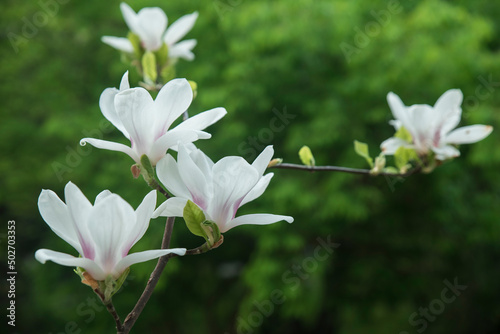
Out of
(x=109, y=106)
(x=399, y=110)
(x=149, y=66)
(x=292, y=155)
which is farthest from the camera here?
(x=292, y=155)

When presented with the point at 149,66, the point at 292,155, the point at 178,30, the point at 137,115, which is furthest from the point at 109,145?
the point at 292,155

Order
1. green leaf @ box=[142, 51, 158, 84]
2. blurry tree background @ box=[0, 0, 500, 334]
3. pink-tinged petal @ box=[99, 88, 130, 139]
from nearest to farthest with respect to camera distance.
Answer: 1. pink-tinged petal @ box=[99, 88, 130, 139]
2. green leaf @ box=[142, 51, 158, 84]
3. blurry tree background @ box=[0, 0, 500, 334]

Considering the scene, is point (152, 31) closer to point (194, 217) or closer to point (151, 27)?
point (151, 27)

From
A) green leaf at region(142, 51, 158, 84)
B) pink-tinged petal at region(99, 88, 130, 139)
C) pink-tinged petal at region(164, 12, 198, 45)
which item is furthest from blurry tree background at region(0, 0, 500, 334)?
pink-tinged petal at region(99, 88, 130, 139)

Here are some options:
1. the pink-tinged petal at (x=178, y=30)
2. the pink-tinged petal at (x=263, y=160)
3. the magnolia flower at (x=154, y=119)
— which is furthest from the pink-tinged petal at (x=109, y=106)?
the pink-tinged petal at (x=178, y=30)

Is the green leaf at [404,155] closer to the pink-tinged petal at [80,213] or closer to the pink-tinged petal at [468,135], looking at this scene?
the pink-tinged petal at [468,135]

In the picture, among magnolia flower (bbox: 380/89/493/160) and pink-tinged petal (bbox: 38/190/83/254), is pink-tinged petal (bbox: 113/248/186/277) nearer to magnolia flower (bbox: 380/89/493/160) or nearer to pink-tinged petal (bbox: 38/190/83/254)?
pink-tinged petal (bbox: 38/190/83/254)

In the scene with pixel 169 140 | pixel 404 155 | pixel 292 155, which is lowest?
pixel 292 155

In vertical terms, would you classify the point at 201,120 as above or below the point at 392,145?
above

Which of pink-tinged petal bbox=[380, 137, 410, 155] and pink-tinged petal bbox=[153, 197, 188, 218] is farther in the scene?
pink-tinged petal bbox=[380, 137, 410, 155]
